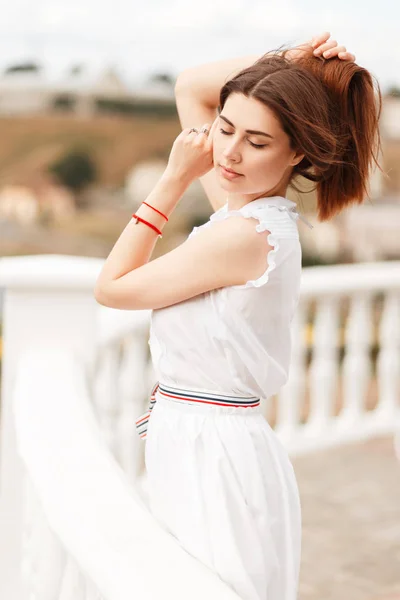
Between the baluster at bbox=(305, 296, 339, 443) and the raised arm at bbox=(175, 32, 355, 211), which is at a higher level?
the raised arm at bbox=(175, 32, 355, 211)

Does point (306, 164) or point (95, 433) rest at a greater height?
point (306, 164)

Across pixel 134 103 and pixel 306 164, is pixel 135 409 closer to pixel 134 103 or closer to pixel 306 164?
pixel 306 164

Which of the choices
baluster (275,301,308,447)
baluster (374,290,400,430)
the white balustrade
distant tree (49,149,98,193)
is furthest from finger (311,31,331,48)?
distant tree (49,149,98,193)

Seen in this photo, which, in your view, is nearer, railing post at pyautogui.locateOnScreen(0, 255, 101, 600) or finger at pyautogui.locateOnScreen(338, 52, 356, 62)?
finger at pyautogui.locateOnScreen(338, 52, 356, 62)

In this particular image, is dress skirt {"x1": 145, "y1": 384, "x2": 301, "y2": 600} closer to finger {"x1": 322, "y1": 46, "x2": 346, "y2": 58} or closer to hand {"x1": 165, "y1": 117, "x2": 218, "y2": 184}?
hand {"x1": 165, "y1": 117, "x2": 218, "y2": 184}

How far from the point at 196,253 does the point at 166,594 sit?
482mm

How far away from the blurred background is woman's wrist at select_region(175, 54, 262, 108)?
764cm

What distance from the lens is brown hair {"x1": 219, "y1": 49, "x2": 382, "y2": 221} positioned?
120 cm

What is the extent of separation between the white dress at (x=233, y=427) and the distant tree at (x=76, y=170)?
8.47m

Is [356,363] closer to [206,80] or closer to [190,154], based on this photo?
[206,80]

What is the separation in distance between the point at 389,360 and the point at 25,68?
20.6 ft

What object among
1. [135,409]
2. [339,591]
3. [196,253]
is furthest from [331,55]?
[339,591]

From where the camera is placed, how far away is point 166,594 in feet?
3.14

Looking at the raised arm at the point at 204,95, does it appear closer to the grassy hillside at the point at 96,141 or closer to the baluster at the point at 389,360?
→ the baluster at the point at 389,360
